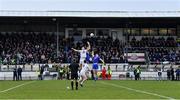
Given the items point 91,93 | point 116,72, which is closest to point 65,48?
point 116,72

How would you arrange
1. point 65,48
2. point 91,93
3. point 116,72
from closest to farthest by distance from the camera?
1. point 91,93
2. point 116,72
3. point 65,48

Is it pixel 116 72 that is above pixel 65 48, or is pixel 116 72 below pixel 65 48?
below

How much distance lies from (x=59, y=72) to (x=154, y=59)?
1773 cm

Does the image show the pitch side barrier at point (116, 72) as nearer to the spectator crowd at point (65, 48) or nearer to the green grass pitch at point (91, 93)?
the spectator crowd at point (65, 48)

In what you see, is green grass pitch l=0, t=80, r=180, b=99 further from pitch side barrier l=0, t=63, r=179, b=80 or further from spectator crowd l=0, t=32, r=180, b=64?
spectator crowd l=0, t=32, r=180, b=64

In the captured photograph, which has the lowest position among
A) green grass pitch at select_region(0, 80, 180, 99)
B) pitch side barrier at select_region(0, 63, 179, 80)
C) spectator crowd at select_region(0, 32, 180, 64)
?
green grass pitch at select_region(0, 80, 180, 99)

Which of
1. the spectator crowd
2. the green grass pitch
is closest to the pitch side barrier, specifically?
the spectator crowd

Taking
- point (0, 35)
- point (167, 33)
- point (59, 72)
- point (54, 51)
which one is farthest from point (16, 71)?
point (167, 33)

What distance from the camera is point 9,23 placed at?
78.2 m

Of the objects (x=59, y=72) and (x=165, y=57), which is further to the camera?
(x=165, y=57)

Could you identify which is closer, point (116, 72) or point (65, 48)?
point (116, 72)

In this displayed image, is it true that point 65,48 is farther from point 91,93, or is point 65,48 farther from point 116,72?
point 91,93
